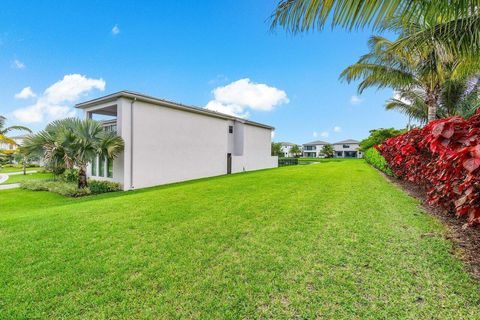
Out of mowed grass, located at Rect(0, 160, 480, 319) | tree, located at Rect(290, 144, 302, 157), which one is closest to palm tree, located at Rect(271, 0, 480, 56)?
mowed grass, located at Rect(0, 160, 480, 319)

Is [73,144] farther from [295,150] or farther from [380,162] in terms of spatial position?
[295,150]

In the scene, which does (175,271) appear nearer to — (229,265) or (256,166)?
(229,265)

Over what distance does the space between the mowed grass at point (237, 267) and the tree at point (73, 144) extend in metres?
6.09

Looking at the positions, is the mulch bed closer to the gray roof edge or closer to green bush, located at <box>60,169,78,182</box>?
the gray roof edge

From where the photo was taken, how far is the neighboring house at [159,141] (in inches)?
478

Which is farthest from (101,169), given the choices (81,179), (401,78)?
(401,78)

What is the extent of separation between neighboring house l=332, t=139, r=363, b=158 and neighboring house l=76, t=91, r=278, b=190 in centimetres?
6895

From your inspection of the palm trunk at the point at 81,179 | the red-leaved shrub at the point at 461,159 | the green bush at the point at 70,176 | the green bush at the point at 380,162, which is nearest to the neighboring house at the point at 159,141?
the green bush at the point at 70,176

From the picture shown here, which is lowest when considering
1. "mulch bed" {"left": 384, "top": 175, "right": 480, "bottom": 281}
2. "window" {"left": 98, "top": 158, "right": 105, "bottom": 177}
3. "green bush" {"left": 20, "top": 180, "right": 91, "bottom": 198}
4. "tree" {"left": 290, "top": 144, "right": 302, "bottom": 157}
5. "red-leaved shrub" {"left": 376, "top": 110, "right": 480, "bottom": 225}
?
"green bush" {"left": 20, "top": 180, "right": 91, "bottom": 198}

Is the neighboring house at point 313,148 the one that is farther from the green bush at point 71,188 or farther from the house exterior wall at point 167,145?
the green bush at point 71,188

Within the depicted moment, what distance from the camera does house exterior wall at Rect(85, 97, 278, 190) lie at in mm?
12148

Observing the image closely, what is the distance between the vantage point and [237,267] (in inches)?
120

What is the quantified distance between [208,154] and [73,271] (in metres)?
14.7

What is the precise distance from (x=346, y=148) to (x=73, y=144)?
8231 centimetres
